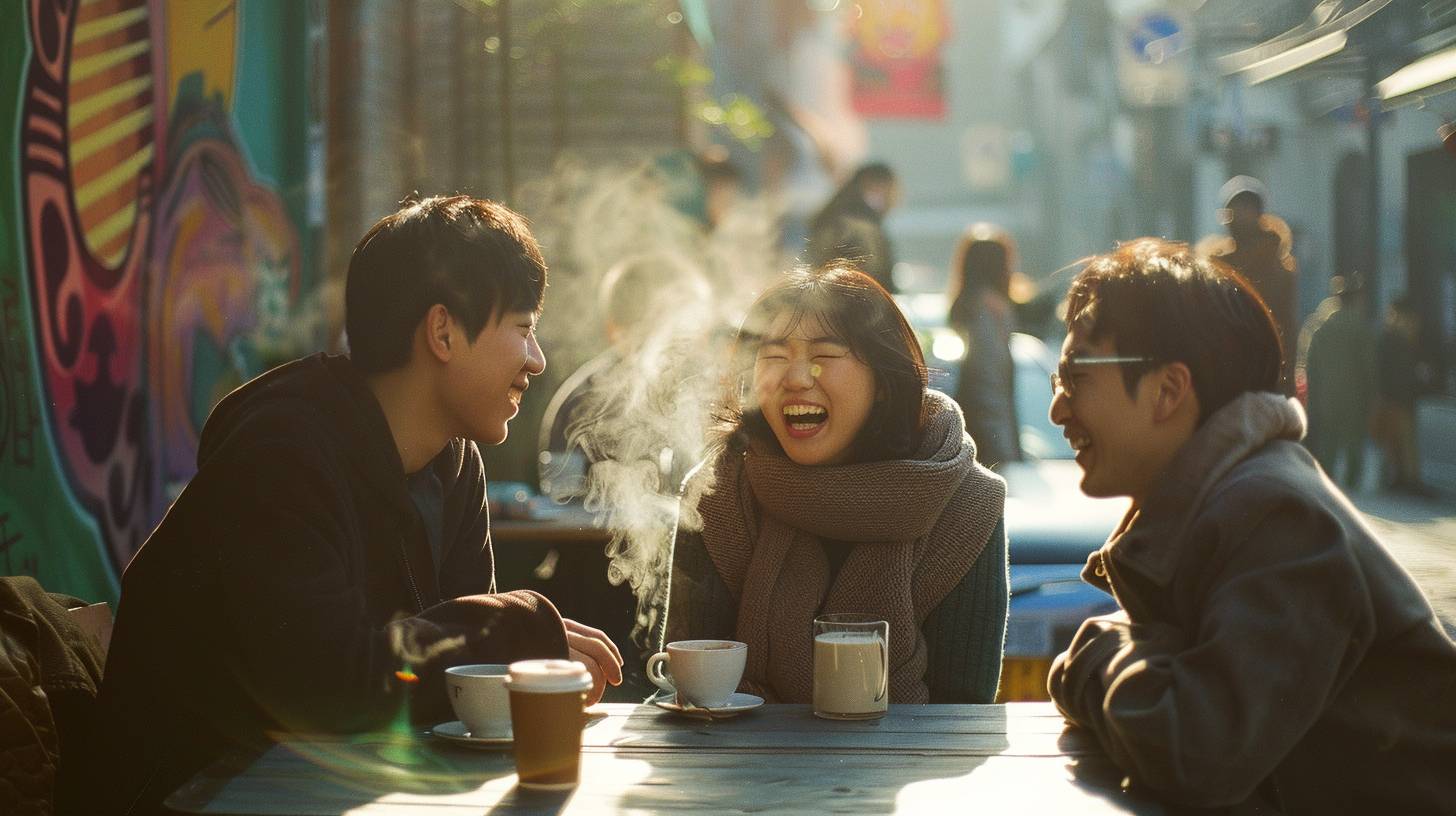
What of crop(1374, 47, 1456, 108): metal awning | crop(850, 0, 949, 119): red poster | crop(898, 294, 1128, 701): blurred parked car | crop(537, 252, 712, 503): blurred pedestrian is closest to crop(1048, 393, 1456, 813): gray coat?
crop(898, 294, 1128, 701): blurred parked car

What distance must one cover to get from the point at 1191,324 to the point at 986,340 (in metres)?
5.50

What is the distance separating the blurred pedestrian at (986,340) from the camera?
735 centimetres

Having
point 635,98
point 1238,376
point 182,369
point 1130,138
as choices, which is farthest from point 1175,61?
point 1238,376

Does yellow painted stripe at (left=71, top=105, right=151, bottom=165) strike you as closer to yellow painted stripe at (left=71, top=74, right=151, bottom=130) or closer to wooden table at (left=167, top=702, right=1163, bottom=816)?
yellow painted stripe at (left=71, top=74, right=151, bottom=130)

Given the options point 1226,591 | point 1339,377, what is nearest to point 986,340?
point 1226,591

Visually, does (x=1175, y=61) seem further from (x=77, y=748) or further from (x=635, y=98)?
(x=77, y=748)

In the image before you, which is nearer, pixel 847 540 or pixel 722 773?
pixel 722 773

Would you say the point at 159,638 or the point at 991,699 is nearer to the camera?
the point at 159,638

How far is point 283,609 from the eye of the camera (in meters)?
2.51

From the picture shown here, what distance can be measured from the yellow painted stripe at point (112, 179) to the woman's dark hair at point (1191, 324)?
3.27 meters

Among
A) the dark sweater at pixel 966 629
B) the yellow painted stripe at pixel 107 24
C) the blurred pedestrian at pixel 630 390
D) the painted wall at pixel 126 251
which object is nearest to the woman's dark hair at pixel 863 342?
the dark sweater at pixel 966 629

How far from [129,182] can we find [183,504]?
2657 mm

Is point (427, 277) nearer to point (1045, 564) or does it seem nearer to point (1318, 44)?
point (1045, 564)

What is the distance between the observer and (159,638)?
2742 millimetres
